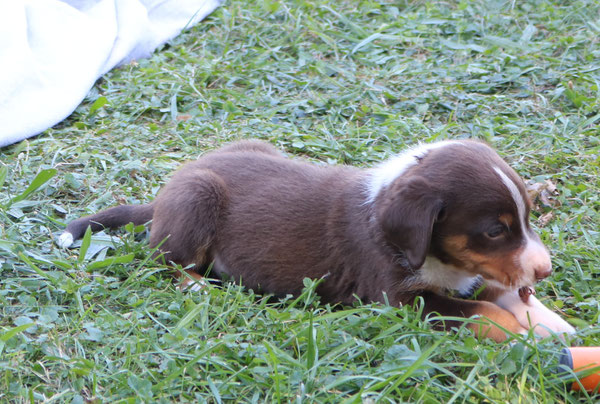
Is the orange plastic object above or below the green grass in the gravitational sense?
above

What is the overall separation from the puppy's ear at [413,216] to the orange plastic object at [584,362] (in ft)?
2.42

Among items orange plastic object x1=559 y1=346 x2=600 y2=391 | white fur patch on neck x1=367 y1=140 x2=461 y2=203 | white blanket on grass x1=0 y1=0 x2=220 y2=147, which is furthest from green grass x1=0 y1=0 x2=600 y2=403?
white fur patch on neck x1=367 y1=140 x2=461 y2=203

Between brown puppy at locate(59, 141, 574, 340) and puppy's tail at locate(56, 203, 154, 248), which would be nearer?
brown puppy at locate(59, 141, 574, 340)

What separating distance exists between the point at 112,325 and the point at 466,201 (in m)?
1.66

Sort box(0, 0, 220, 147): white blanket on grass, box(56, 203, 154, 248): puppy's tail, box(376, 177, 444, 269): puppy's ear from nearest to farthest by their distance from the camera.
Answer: box(376, 177, 444, 269): puppy's ear, box(56, 203, 154, 248): puppy's tail, box(0, 0, 220, 147): white blanket on grass

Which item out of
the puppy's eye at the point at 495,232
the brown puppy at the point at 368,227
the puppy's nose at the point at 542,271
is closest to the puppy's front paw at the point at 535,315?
the brown puppy at the point at 368,227

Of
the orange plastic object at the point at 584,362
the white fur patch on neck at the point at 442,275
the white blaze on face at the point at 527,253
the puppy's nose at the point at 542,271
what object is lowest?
the white fur patch on neck at the point at 442,275

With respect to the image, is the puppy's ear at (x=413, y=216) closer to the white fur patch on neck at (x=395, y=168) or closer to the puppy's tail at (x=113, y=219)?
the white fur patch on neck at (x=395, y=168)

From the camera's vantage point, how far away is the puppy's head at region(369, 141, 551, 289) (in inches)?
141

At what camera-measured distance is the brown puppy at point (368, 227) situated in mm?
3615

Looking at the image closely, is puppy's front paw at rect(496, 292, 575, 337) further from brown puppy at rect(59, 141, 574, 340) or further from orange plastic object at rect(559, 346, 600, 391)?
orange plastic object at rect(559, 346, 600, 391)

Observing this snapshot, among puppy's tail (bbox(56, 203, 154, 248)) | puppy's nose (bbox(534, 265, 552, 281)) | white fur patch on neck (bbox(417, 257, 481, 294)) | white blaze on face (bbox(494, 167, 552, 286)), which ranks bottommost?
puppy's tail (bbox(56, 203, 154, 248))

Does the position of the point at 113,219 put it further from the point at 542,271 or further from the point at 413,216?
the point at 542,271

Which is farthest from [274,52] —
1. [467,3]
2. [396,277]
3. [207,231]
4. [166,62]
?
[396,277]
